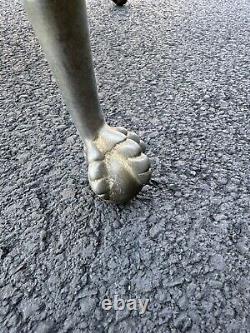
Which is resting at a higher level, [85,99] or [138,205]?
[85,99]

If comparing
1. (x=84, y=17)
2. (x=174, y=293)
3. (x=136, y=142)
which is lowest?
(x=174, y=293)

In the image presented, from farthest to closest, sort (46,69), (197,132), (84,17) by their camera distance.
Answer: (46,69) < (197,132) < (84,17)

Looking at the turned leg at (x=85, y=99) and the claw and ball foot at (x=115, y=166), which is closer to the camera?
the turned leg at (x=85, y=99)

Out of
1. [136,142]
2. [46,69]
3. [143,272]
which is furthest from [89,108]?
[46,69]

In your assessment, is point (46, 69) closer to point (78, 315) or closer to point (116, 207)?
point (116, 207)

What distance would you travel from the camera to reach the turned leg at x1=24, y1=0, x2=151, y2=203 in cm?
41

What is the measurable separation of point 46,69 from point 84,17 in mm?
512

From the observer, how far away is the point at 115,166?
0.52m

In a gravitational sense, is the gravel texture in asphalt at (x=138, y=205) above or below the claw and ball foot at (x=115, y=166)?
below

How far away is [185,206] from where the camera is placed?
0.56 meters

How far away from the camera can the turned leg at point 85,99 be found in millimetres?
410

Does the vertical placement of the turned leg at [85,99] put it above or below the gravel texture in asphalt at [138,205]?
above

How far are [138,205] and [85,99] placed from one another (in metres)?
0.16

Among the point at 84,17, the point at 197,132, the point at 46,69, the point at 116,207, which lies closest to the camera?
the point at 84,17
